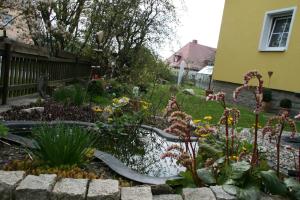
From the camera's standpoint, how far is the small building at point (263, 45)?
30.1 ft

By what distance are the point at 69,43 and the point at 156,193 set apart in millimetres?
9948

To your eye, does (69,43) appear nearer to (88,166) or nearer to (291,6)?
(291,6)

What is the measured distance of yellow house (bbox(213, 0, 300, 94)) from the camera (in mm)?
9195

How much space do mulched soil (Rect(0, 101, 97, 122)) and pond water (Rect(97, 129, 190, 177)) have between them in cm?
85

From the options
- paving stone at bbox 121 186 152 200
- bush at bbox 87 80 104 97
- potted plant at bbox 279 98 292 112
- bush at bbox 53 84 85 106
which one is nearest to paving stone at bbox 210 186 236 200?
paving stone at bbox 121 186 152 200

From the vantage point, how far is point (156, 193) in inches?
80.4

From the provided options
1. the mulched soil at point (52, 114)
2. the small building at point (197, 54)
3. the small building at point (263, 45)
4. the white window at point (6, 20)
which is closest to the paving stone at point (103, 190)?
the mulched soil at point (52, 114)

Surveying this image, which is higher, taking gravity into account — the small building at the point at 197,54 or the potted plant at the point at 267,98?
the small building at the point at 197,54

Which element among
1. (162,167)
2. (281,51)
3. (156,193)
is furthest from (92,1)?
(156,193)

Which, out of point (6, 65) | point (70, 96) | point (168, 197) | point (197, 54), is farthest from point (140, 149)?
point (197, 54)

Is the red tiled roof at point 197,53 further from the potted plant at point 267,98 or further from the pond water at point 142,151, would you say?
the pond water at point 142,151

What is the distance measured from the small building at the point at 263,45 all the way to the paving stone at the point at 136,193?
712cm

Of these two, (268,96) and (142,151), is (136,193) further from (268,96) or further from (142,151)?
(268,96)

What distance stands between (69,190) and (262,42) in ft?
32.5
